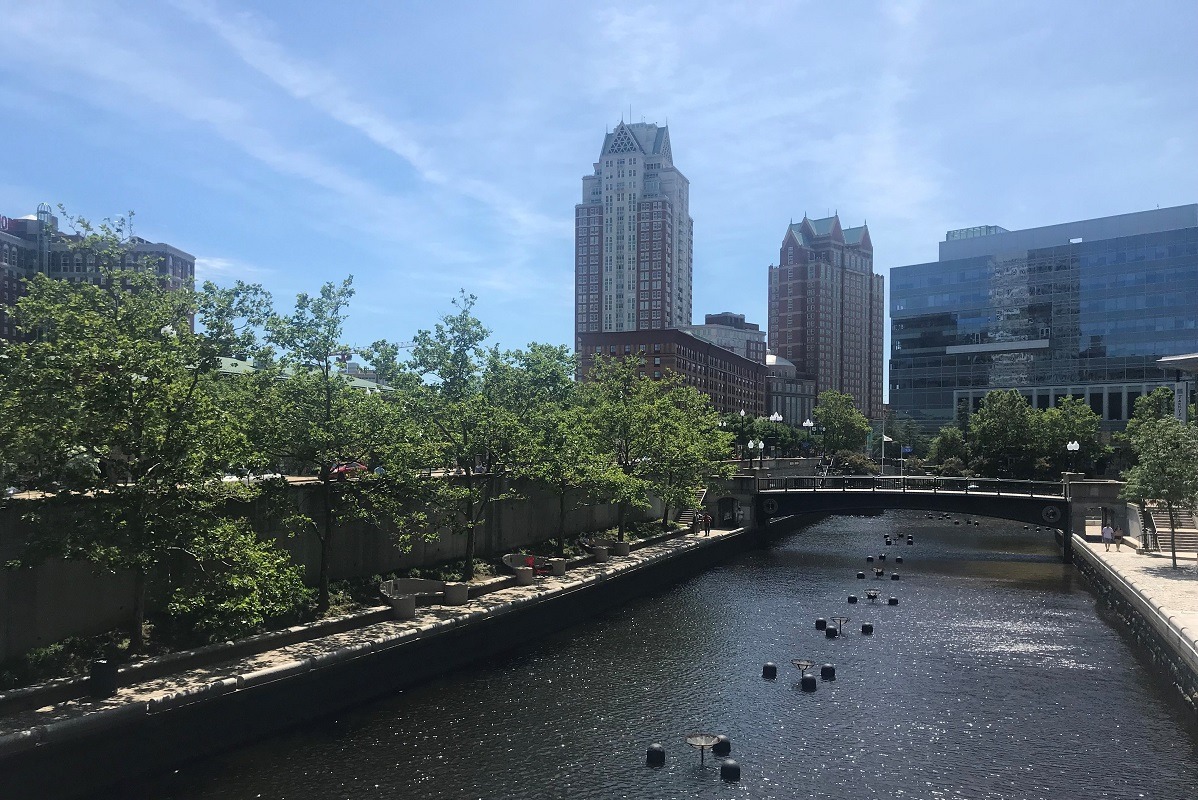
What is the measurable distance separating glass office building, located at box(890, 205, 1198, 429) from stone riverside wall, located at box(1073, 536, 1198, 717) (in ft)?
293

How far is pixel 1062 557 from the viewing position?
62.3 m

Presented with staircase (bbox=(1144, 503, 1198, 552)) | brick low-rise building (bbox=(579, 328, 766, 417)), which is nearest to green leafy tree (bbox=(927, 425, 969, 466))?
brick low-rise building (bbox=(579, 328, 766, 417))

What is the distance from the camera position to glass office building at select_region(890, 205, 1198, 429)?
405 ft

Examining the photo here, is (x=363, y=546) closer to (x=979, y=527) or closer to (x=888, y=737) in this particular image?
(x=888, y=737)

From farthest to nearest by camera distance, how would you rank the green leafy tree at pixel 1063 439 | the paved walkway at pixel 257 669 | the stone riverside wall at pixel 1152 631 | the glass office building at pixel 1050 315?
1. the glass office building at pixel 1050 315
2. the green leafy tree at pixel 1063 439
3. the stone riverside wall at pixel 1152 631
4. the paved walkway at pixel 257 669

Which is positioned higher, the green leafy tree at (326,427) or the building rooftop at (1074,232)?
the building rooftop at (1074,232)

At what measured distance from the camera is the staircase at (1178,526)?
51.2 m

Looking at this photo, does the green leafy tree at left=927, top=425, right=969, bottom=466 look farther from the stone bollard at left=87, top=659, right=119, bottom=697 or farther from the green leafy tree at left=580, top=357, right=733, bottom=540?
the stone bollard at left=87, top=659, right=119, bottom=697

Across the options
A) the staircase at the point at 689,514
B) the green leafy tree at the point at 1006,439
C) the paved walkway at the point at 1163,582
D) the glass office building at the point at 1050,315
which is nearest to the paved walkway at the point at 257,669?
the paved walkway at the point at 1163,582

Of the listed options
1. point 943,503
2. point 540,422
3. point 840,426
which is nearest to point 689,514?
point 943,503

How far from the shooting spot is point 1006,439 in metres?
95.8

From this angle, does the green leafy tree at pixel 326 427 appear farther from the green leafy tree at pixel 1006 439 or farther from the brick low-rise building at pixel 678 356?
the brick low-rise building at pixel 678 356

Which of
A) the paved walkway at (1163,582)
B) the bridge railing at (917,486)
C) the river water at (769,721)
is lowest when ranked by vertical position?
the river water at (769,721)

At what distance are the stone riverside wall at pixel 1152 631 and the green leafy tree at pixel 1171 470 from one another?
414 cm
